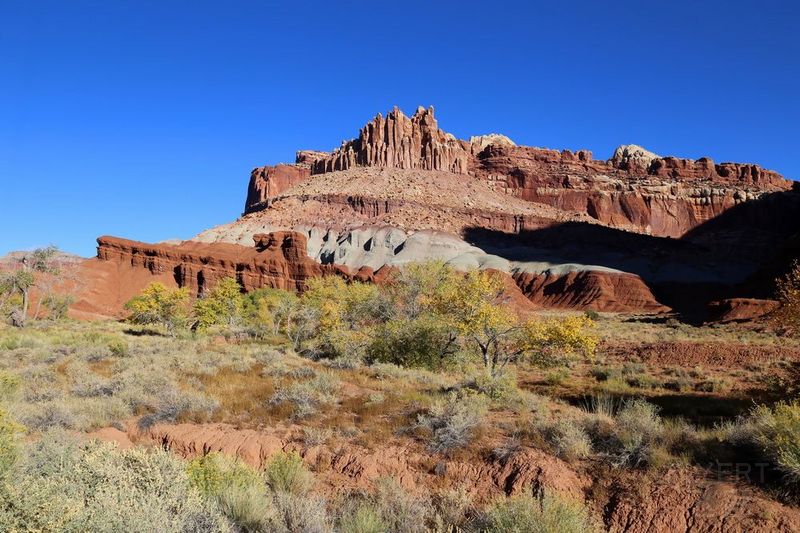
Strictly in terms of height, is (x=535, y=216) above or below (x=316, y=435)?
above

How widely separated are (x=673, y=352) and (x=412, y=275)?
14627 mm

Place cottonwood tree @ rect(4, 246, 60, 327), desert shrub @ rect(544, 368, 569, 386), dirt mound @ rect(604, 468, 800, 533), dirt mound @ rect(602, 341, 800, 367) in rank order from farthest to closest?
cottonwood tree @ rect(4, 246, 60, 327) < dirt mound @ rect(602, 341, 800, 367) < desert shrub @ rect(544, 368, 569, 386) < dirt mound @ rect(604, 468, 800, 533)

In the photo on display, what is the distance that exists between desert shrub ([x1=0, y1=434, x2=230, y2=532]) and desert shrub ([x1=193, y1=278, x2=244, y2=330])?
101 ft

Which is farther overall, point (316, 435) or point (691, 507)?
point (316, 435)

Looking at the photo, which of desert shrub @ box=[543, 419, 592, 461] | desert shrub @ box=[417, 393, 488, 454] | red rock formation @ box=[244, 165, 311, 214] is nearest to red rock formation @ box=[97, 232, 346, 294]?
desert shrub @ box=[417, 393, 488, 454]

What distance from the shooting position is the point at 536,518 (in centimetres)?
507

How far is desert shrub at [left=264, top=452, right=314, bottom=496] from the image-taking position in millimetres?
6934

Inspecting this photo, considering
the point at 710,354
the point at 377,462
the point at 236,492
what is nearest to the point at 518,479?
the point at 377,462

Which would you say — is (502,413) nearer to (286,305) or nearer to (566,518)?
(566,518)

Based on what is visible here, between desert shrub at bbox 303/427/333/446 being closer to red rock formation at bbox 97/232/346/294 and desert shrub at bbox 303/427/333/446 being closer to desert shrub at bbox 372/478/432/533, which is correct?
desert shrub at bbox 372/478/432/533

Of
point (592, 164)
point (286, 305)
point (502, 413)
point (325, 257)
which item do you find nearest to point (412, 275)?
point (286, 305)

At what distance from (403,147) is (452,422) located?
122m

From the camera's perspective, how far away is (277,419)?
10.3 meters

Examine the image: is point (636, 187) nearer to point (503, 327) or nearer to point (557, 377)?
point (557, 377)
